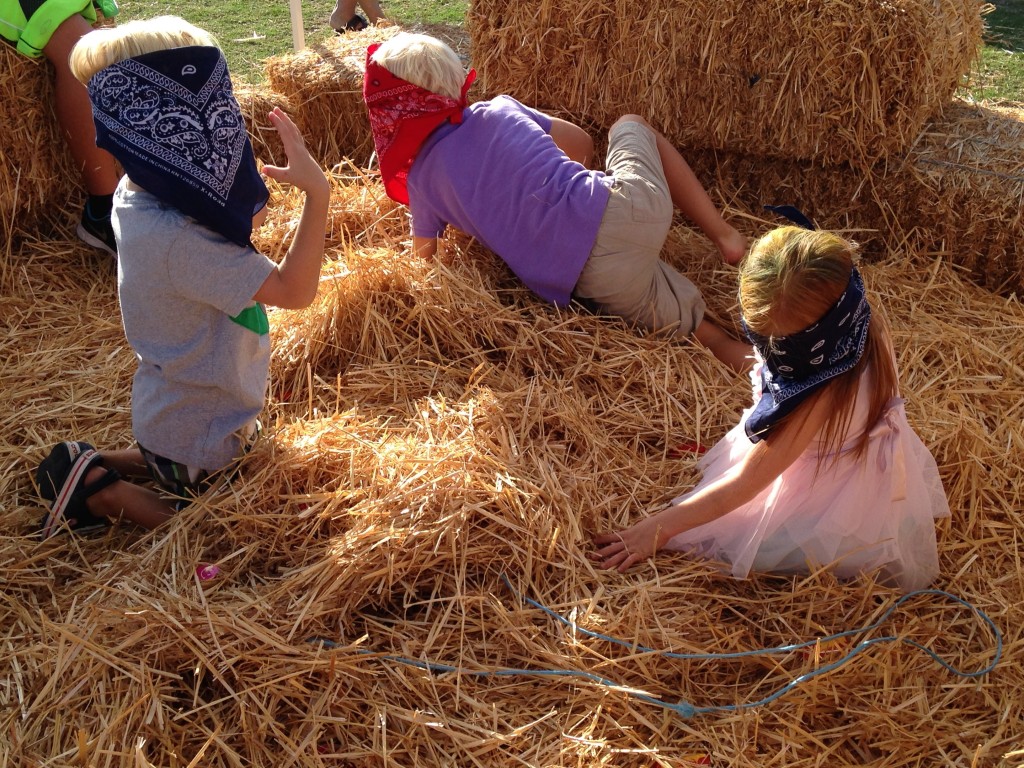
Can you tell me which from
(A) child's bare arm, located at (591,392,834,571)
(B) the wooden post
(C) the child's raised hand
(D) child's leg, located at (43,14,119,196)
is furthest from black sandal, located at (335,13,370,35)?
(A) child's bare arm, located at (591,392,834,571)

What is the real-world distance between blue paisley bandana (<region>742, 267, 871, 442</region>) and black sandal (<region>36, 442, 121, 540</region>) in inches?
69.2

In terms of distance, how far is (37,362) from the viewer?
10.5ft

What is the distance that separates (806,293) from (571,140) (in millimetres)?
1940

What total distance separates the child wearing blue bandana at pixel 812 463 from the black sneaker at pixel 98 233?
8.37 feet

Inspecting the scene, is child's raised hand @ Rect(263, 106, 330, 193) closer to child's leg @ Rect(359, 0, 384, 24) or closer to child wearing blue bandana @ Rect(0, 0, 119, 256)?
child wearing blue bandana @ Rect(0, 0, 119, 256)

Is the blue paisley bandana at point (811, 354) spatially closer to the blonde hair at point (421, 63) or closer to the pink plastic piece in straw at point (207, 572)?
the pink plastic piece in straw at point (207, 572)

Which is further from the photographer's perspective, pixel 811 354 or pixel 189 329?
pixel 189 329

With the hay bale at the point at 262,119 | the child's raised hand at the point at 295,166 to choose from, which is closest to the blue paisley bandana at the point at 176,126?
the child's raised hand at the point at 295,166

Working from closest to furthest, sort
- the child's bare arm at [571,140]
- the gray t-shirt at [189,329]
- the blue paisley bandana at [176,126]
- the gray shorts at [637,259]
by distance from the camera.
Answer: the blue paisley bandana at [176,126] → the gray t-shirt at [189,329] → the gray shorts at [637,259] → the child's bare arm at [571,140]

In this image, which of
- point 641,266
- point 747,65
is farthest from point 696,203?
point 747,65

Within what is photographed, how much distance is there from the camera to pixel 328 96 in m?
4.32

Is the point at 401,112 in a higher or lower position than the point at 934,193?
higher

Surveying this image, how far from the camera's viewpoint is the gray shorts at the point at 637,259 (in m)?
3.00

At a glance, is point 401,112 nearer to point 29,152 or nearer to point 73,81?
point 73,81
